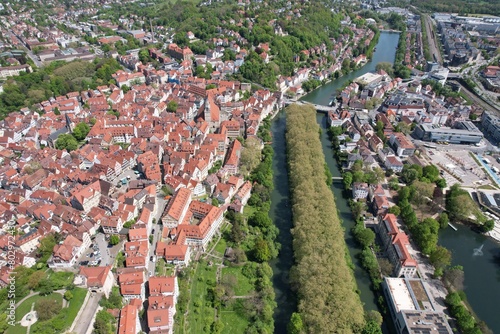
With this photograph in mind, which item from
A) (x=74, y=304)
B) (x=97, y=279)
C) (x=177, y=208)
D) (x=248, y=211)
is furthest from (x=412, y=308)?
(x=74, y=304)

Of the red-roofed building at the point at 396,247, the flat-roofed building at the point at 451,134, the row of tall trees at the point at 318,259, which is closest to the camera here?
the row of tall trees at the point at 318,259

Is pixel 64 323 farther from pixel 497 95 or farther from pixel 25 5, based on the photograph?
pixel 25 5

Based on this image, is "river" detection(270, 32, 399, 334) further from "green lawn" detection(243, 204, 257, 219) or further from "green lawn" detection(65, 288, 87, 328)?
"green lawn" detection(65, 288, 87, 328)

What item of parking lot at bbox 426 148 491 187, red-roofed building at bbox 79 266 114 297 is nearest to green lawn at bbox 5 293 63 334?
red-roofed building at bbox 79 266 114 297

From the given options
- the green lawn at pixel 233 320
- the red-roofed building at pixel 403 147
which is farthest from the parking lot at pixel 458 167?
the green lawn at pixel 233 320

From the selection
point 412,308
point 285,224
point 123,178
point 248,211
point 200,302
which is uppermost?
point 412,308

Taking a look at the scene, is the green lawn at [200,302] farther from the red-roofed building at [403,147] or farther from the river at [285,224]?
the red-roofed building at [403,147]

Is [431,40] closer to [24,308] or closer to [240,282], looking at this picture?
[240,282]
